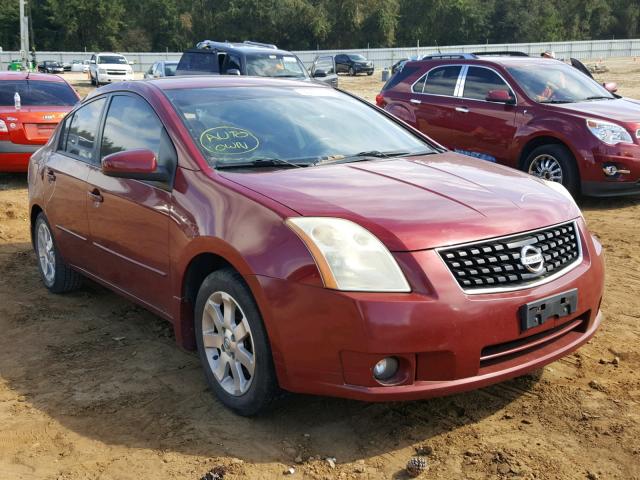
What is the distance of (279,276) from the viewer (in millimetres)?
3125

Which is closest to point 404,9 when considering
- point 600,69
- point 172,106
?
point 600,69

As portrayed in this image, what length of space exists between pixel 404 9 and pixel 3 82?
82886 mm

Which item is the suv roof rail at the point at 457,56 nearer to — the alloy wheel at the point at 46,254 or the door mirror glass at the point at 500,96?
the door mirror glass at the point at 500,96

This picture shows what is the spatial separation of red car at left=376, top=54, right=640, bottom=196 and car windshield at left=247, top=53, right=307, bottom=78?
5.53 m

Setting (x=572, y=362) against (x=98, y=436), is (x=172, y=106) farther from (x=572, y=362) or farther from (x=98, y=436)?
(x=572, y=362)

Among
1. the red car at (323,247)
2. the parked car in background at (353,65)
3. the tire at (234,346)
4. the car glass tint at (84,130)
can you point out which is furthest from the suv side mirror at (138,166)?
the parked car in background at (353,65)

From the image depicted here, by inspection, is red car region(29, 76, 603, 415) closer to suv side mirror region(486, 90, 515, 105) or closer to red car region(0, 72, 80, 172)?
suv side mirror region(486, 90, 515, 105)

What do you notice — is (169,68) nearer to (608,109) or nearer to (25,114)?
(25,114)

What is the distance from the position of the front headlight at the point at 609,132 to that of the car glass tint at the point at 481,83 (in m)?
1.33

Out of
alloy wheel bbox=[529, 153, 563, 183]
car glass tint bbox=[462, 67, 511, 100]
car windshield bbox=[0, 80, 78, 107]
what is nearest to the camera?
alloy wheel bbox=[529, 153, 563, 183]

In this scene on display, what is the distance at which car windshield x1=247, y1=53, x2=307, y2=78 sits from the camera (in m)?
15.6

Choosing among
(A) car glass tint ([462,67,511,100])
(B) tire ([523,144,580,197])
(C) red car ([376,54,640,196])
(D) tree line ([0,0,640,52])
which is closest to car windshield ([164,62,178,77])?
(C) red car ([376,54,640,196])

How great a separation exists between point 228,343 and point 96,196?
1653mm

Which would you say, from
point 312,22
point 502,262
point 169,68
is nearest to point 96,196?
point 502,262
